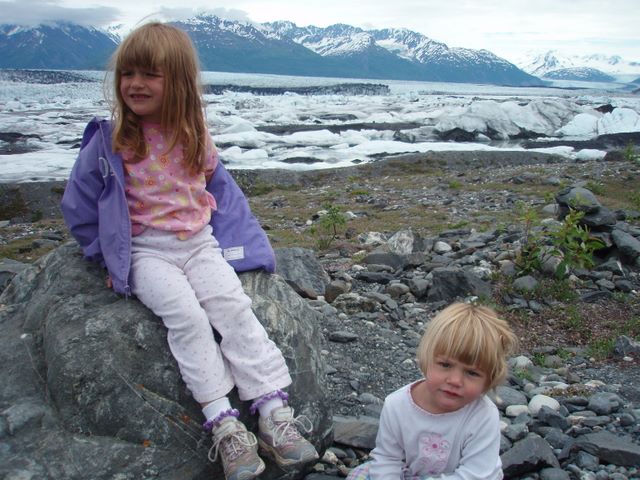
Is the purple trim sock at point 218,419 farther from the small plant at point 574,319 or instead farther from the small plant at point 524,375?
the small plant at point 574,319

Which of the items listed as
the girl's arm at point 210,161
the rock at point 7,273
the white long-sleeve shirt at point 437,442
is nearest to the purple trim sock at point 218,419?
the white long-sleeve shirt at point 437,442

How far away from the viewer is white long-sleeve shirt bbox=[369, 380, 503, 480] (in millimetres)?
2156

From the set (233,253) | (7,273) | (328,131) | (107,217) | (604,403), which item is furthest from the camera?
(328,131)

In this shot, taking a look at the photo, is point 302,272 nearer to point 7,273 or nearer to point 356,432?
point 356,432

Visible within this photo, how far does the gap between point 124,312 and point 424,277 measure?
3.91 meters

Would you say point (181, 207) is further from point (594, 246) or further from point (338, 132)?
point (338, 132)

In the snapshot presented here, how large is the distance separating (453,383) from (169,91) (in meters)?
1.67

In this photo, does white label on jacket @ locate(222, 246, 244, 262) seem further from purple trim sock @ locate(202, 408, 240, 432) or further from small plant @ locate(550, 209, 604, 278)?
small plant @ locate(550, 209, 604, 278)

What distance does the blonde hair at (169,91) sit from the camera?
258 centimetres

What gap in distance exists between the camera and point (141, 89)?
2619mm

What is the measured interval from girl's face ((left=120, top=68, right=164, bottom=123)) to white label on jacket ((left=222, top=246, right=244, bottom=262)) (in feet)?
2.33

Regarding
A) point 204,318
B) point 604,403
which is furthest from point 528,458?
point 204,318

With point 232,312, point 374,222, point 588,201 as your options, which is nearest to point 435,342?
point 232,312

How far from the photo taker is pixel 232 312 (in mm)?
2521
